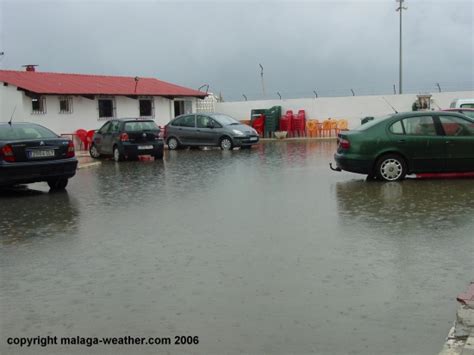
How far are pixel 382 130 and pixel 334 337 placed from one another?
891cm

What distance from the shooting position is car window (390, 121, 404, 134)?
1274 cm

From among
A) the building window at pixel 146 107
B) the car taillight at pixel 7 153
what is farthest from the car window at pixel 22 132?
the building window at pixel 146 107

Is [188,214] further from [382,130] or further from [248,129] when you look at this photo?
[248,129]

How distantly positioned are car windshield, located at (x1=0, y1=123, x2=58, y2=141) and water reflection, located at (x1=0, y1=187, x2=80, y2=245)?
4.00 feet

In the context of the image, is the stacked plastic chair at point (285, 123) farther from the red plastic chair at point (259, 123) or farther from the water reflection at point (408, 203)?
the water reflection at point (408, 203)

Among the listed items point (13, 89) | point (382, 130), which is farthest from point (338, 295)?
point (13, 89)

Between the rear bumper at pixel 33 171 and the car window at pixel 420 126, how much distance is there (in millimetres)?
7124

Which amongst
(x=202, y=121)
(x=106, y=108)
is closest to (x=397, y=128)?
(x=202, y=121)

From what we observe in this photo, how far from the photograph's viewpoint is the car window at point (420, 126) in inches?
498

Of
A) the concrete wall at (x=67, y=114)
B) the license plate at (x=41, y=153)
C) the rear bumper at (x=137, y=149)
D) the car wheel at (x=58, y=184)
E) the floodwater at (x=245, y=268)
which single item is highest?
the concrete wall at (x=67, y=114)

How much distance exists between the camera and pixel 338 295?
17.6 feet

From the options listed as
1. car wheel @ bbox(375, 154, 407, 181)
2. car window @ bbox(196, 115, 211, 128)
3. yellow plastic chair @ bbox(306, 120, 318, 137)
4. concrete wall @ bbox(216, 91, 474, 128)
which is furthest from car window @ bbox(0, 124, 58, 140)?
concrete wall @ bbox(216, 91, 474, 128)

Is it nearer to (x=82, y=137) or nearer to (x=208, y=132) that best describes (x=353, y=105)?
(x=208, y=132)

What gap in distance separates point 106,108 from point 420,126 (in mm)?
22585
